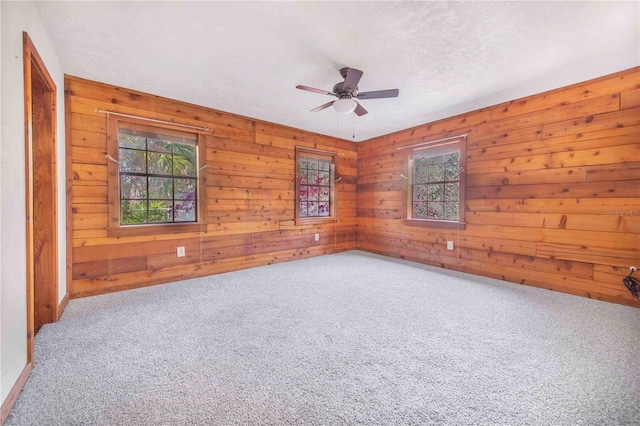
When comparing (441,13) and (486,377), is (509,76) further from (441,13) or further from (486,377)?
(486,377)

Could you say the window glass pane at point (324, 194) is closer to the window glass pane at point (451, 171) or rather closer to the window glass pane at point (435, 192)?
the window glass pane at point (435, 192)

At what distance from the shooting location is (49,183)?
88.3 inches

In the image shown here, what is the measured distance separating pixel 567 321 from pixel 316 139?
13.5 feet

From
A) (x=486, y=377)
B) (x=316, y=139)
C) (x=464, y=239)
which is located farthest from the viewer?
(x=316, y=139)

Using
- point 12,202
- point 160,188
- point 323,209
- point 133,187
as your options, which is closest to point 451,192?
point 323,209

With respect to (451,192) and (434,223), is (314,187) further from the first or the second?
(451,192)

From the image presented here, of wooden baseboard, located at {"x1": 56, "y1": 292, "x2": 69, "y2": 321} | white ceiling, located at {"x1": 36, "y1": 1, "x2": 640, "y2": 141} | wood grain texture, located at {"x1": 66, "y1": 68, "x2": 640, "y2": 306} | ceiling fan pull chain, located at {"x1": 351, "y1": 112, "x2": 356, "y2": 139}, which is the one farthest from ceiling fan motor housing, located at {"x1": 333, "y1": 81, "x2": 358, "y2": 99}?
wooden baseboard, located at {"x1": 56, "y1": 292, "x2": 69, "y2": 321}

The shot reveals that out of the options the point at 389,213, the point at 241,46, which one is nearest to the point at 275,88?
the point at 241,46

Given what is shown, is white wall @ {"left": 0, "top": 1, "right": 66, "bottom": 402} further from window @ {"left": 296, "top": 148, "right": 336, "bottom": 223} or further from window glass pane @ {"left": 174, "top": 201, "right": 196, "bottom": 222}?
window @ {"left": 296, "top": 148, "right": 336, "bottom": 223}

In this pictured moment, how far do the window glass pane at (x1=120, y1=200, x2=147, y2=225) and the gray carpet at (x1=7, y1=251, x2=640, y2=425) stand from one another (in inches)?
33.5

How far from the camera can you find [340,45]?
222 cm

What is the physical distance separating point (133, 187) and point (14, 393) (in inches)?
91.0

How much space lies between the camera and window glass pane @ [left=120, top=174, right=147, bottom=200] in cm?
312

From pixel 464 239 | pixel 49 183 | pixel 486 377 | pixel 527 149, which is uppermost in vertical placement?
pixel 527 149
